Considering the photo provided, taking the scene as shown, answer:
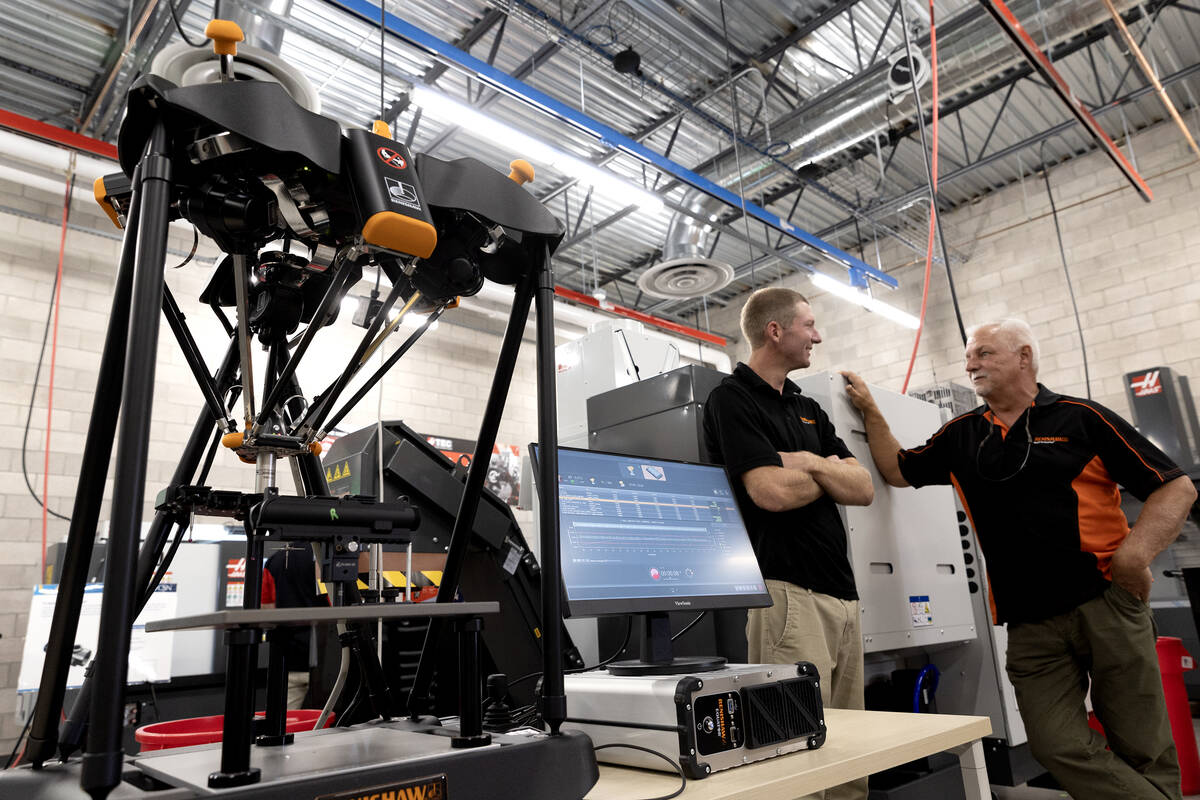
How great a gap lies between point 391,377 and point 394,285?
6.39 metres

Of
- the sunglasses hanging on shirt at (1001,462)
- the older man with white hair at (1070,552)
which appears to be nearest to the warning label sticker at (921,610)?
the older man with white hair at (1070,552)

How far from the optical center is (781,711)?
111 cm

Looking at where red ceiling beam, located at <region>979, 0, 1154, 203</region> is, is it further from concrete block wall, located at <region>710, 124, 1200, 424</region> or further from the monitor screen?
the monitor screen

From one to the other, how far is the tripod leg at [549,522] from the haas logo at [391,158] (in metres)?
0.26

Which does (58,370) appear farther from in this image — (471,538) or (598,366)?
(471,538)

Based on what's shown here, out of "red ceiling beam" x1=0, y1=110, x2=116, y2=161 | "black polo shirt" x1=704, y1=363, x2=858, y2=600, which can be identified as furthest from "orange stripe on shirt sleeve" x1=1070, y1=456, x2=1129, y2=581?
"red ceiling beam" x1=0, y1=110, x2=116, y2=161

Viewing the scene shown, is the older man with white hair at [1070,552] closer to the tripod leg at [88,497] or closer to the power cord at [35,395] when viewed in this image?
the tripod leg at [88,497]

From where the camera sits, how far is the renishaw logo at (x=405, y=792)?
634 mm

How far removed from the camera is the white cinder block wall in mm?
5383

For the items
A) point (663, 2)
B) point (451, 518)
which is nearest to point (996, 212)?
point (663, 2)

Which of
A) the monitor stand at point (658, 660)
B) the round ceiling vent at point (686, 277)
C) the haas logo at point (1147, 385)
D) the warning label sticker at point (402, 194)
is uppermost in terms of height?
the round ceiling vent at point (686, 277)

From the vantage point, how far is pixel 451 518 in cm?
183

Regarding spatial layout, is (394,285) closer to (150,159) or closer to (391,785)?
(150,159)

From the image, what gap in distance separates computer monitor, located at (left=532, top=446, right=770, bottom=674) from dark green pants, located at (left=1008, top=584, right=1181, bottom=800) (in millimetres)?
1150
